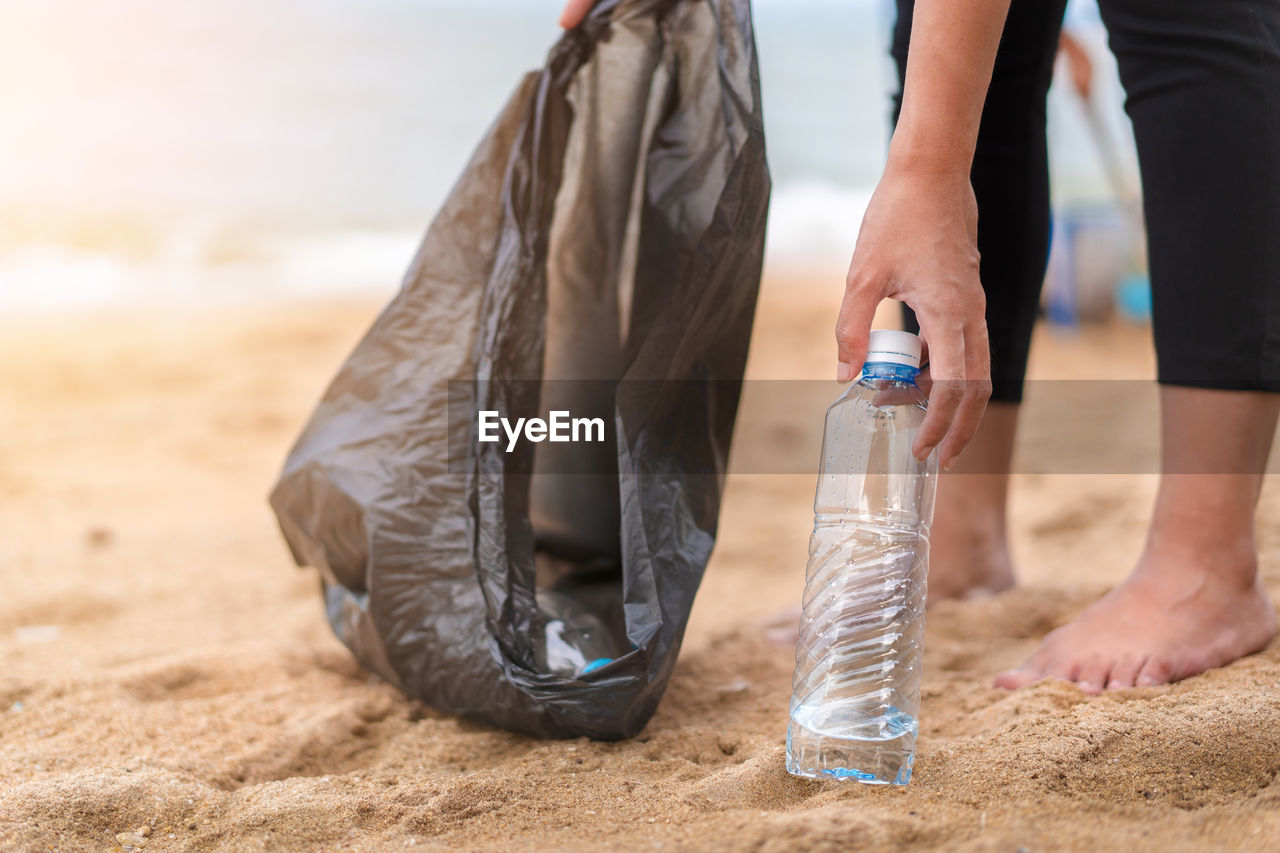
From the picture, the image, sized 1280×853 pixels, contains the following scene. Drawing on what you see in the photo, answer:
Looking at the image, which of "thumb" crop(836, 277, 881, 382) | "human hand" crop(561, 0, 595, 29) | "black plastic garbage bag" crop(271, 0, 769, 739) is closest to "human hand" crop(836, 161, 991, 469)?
"thumb" crop(836, 277, 881, 382)

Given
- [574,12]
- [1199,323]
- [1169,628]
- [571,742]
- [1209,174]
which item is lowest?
[571,742]

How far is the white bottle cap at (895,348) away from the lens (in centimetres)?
75

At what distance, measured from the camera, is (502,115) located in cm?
111

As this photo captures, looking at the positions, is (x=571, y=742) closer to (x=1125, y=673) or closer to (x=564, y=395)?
(x=564, y=395)

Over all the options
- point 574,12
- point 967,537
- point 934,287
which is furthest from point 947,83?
point 967,537

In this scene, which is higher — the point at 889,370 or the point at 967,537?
the point at 889,370

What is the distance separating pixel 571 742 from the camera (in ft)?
3.18

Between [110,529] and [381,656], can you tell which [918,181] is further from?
[110,529]

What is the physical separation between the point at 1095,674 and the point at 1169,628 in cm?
10

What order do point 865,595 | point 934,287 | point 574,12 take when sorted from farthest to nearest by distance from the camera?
point 574,12 < point 865,595 < point 934,287

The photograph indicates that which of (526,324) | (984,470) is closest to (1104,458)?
(984,470)

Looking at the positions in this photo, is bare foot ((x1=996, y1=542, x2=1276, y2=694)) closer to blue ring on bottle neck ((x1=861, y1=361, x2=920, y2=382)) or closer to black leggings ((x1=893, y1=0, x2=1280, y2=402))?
black leggings ((x1=893, y1=0, x2=1280, y2=402))

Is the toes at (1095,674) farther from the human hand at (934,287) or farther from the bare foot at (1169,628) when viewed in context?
the human hand at (934,287)

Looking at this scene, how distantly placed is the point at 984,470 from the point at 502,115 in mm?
782
